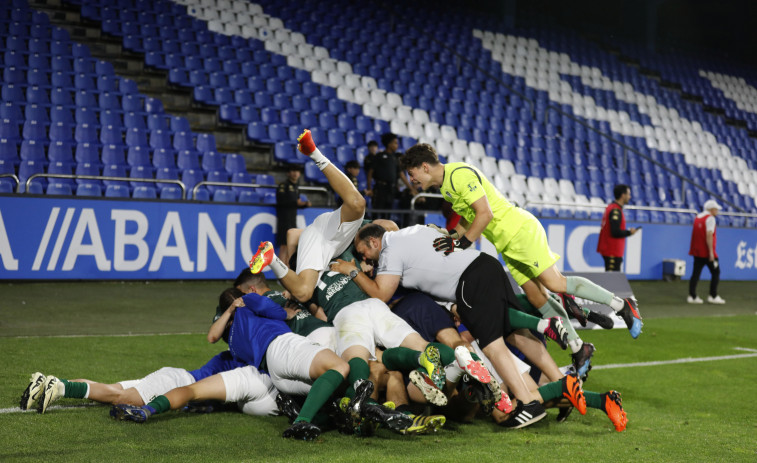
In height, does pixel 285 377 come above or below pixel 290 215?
below

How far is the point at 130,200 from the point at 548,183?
10.7 meters

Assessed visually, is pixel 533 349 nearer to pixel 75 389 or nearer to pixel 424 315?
pixel 424 315

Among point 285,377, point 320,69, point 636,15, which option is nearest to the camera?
point 285,377

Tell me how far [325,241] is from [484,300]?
51.7 inches

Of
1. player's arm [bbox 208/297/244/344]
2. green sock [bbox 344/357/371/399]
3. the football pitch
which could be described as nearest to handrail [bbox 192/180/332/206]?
the football pitch

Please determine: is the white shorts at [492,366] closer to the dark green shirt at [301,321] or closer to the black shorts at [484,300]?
the black shorts at [484,300]

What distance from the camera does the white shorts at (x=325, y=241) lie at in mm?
5656

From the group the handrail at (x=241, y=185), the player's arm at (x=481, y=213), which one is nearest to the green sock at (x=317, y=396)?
the player's arm at (x=481, y=213)

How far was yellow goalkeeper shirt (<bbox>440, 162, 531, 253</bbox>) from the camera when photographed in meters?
6.04

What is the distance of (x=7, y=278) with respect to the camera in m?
10.8

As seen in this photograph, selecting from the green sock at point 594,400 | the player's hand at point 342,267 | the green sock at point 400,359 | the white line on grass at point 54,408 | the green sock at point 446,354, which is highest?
the player's hand at point 342,267

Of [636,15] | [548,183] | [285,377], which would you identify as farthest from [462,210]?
[636,15]

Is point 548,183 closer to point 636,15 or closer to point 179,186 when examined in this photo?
point 179,186

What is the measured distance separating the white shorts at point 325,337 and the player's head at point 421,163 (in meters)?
1.46
